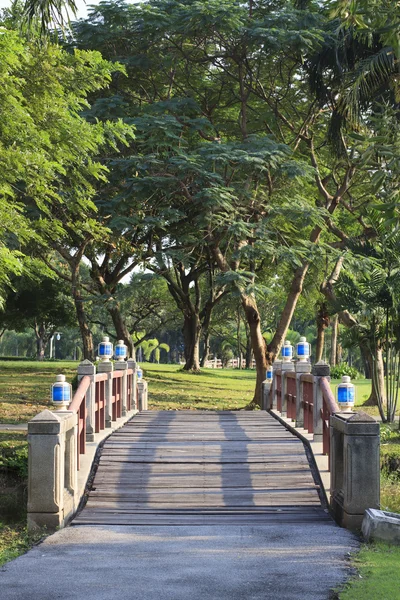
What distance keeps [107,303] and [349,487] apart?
1713 centimetres

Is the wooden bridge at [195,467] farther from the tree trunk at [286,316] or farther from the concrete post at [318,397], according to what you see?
the tree trunk at [286,316]

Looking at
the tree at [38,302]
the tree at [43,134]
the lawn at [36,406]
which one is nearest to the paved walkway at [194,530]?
the lawn at [36,406]

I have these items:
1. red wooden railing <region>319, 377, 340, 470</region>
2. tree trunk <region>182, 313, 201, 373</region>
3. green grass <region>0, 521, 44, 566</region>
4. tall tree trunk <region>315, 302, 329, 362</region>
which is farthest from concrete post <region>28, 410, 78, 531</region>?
tree trunk <region>182, 313, 201, 373</region>

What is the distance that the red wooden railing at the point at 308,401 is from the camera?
600 inches

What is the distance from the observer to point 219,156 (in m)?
23.7

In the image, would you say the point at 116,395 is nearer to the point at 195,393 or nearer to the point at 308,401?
the point at 308,401

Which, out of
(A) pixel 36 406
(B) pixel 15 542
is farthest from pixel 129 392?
(B) pixel 15 542

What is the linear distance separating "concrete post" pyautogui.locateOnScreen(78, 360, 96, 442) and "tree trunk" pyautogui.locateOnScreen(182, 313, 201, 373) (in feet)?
96.0

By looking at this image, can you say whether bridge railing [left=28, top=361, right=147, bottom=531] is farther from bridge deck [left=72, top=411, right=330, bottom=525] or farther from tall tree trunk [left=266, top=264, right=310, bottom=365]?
tall tree trunk [left=266, top=264, right=310, bottom=365]

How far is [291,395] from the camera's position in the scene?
18.3 metres

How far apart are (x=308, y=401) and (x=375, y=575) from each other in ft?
26.3

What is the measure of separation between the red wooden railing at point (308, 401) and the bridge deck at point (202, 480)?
1.59 feet

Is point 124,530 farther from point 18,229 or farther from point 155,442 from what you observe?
point 18,229

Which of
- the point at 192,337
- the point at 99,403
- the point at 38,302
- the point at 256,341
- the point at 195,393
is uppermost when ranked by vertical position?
the point at 38,302
